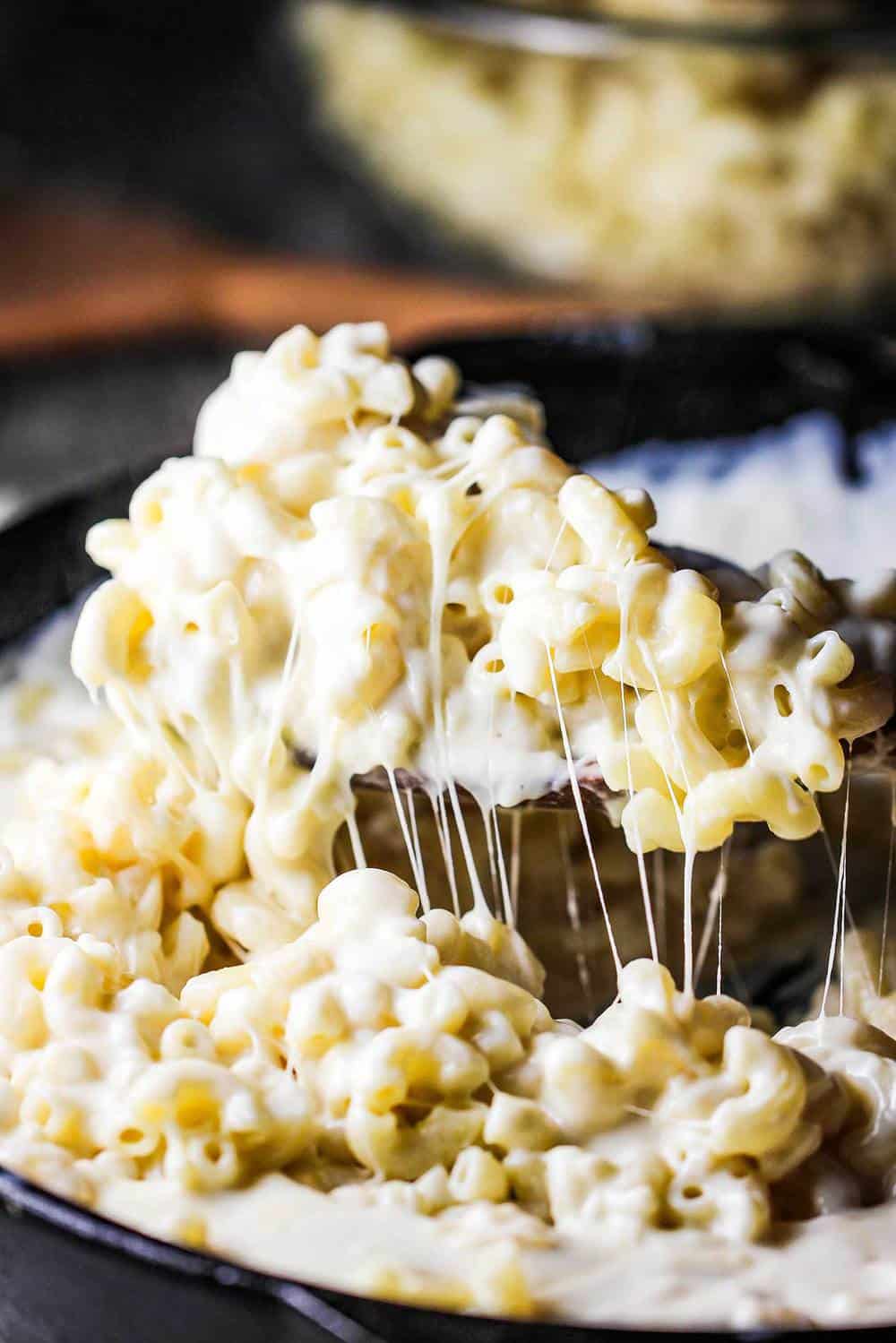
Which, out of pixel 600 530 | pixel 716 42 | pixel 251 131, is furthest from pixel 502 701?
pixel 251 131

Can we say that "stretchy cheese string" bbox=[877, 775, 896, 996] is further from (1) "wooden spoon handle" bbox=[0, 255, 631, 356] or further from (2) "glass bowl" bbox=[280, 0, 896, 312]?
(1) "wooden spoon handle" bbox=[0, 255, 631, 356]

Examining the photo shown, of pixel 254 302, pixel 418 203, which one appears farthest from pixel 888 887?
pixel 254 302

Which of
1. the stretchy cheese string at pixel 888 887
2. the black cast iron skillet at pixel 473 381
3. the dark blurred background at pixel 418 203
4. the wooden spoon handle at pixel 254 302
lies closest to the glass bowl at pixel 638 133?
the dark blurred background at pixel 418 203

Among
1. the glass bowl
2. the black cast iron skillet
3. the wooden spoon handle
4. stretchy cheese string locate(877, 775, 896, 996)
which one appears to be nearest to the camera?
the black cast iron skillet

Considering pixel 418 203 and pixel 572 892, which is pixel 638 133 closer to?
pixel 418 203

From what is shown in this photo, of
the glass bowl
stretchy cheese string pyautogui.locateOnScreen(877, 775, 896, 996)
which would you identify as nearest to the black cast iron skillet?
stretchy cheese string pyautogui.locateOnScreen(877, 775, 896, 996)

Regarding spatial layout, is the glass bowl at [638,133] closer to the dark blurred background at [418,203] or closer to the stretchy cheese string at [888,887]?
the dark blurred background at [418,203]

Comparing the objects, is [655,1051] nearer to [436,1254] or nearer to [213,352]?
[436,1254]
